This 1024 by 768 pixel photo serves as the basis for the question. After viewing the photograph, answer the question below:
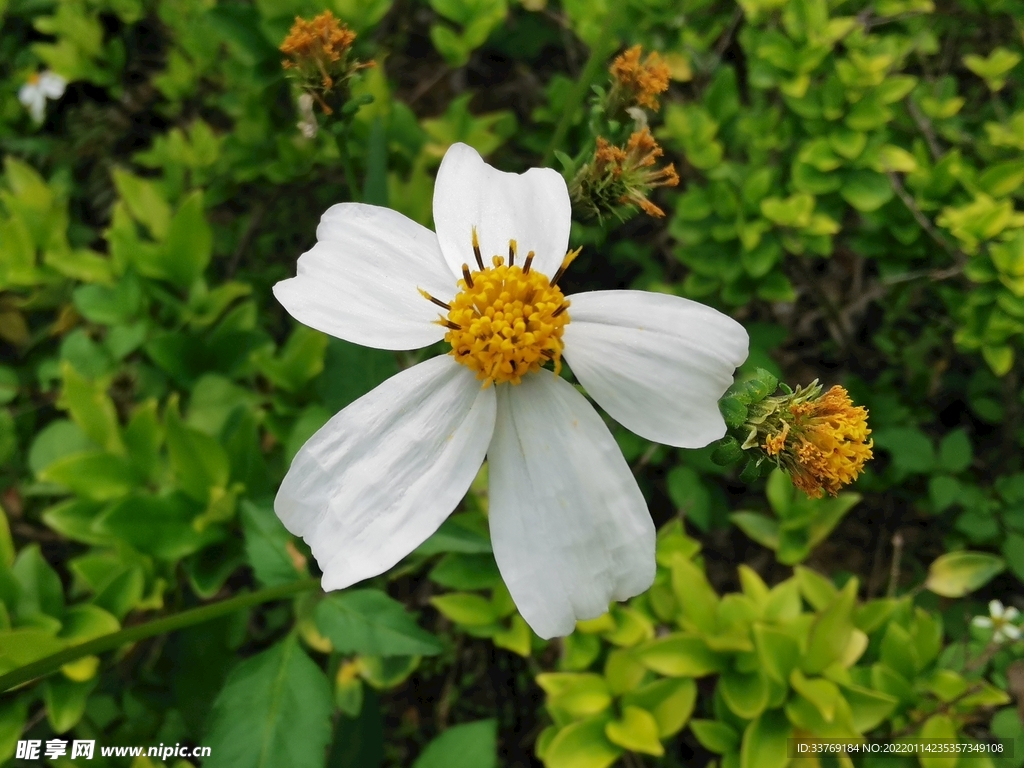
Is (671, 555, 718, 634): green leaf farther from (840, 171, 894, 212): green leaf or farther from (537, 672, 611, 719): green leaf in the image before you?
(840, 171, 894, 212): green leaf

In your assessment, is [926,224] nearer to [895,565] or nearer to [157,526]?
[895,565]

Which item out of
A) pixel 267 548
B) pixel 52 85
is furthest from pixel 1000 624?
pixel 52 85

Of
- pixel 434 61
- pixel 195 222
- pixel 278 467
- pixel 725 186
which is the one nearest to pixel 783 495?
pixel 725 186

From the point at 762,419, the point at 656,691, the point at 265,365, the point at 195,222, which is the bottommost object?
the point at 656,691

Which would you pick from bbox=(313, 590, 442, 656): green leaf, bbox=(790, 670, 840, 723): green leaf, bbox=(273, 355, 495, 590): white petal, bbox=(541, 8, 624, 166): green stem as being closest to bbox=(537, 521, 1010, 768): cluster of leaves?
bbox=(790, 670, 840, 723): green leaf

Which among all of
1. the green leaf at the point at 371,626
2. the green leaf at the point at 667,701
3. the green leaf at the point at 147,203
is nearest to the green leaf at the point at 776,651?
the green leaf at the point at 667,701

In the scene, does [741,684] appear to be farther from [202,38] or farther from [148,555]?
[202,38]
